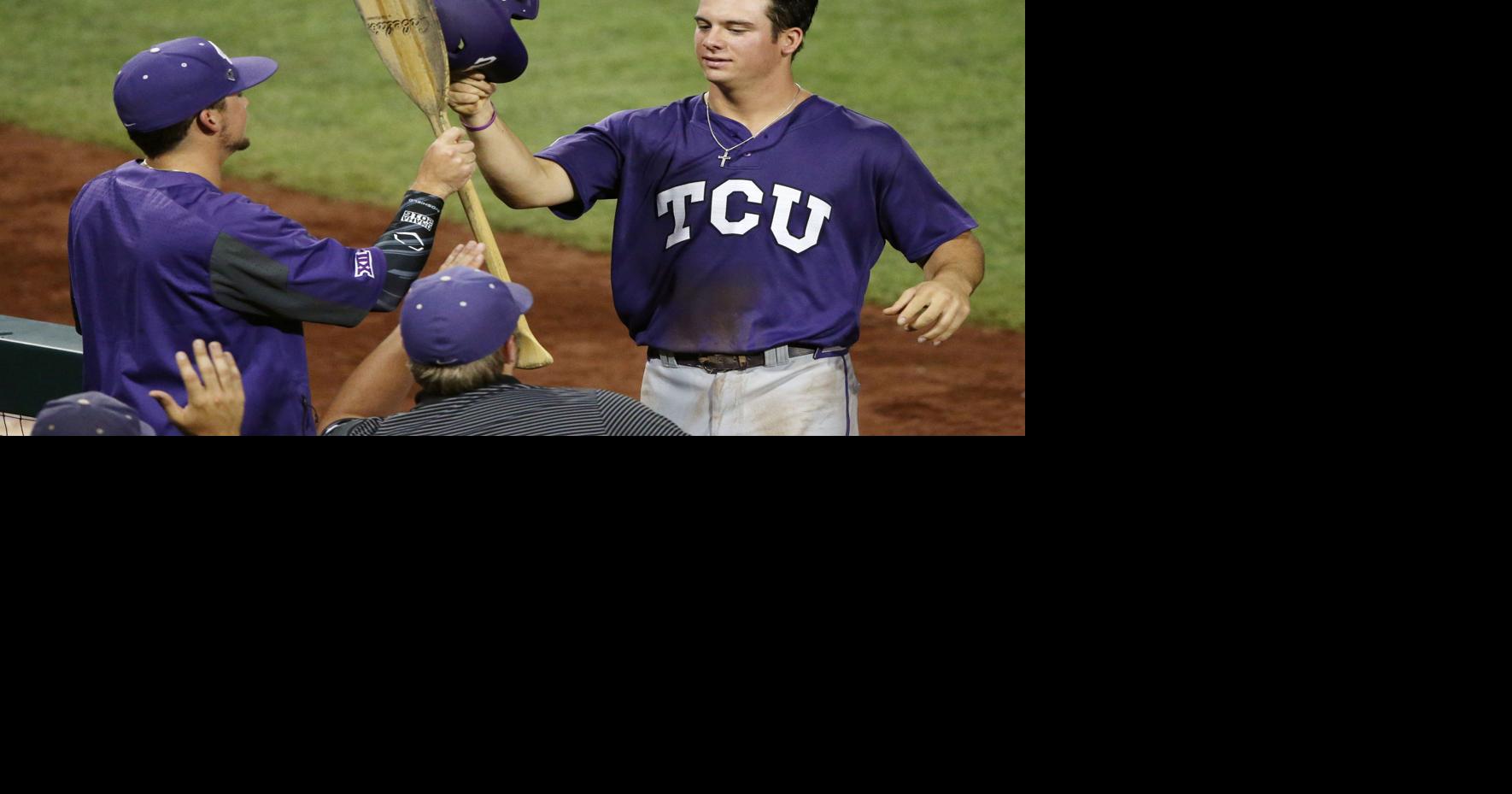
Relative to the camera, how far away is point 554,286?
7301 millimetres

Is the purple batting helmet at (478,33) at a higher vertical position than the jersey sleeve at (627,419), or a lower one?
higher

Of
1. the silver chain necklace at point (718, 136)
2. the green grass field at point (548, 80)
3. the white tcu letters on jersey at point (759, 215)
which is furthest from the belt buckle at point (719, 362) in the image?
the green grass field at point (548, 80)

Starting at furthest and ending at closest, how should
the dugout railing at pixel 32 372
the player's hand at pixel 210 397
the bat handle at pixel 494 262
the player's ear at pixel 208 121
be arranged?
the dugout railing at pixel 32 372 → the bat handle at pixel 494 262 → the player's ear at pixel 208 121 → the player's hand at pixel 210 397

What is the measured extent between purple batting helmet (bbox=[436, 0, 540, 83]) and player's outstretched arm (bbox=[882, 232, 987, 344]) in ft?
3.12

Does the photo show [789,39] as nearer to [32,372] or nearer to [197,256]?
[197,256]

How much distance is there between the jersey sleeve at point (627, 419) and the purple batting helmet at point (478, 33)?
89 centimetres

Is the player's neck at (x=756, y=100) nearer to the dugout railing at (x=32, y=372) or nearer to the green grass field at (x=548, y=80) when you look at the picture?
the dugout railing at (x=32, y=372)

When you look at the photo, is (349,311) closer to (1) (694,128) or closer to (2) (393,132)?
(1) (694,128)

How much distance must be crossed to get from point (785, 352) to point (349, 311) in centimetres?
92

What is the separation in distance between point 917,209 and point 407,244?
1.08 metres

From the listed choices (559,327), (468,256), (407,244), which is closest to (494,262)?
(468,256)

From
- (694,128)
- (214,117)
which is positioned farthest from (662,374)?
(214,117)

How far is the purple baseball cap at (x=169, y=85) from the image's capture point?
305cm

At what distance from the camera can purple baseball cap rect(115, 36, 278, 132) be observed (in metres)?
3.05
